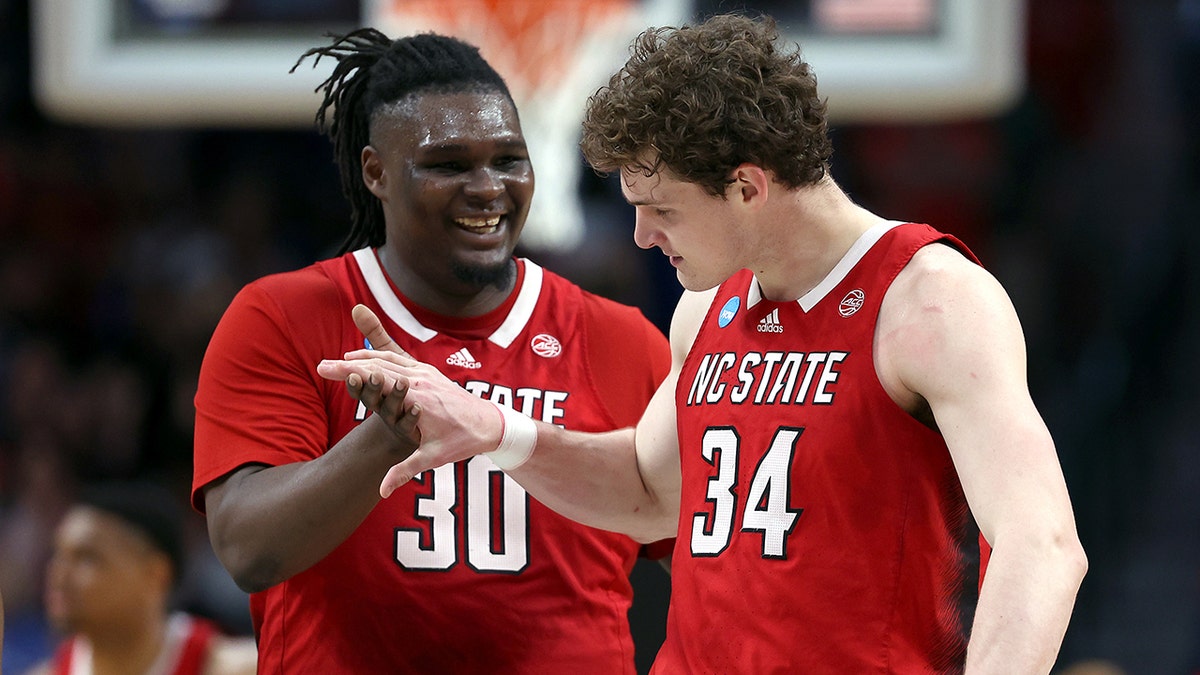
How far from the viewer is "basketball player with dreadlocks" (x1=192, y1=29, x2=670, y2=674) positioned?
312 cm

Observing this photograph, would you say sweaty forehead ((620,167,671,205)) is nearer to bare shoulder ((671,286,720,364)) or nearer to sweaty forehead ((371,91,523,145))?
bare shoulder ((671,286,720,364))

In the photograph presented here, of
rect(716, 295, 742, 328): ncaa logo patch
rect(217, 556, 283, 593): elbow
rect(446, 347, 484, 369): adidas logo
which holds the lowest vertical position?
rect(217, 556, 283, 593): elbow

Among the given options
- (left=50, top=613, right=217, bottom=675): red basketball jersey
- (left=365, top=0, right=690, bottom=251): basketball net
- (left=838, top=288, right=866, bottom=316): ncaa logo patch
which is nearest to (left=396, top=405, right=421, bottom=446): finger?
(left=838, top=288, right=866, bottom=316): ncaa logo patch

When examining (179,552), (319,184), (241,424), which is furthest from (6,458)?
(241,424)

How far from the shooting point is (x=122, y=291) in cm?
995

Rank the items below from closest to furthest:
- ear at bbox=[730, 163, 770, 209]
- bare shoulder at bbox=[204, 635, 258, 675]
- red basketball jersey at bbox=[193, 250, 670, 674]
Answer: ear at bbox=[730, 163, 770, 209]
red basketball jersey at bbox=[193, 250, 670, 674]
bare shoulder at bbox=[204, 635, 258, 675]

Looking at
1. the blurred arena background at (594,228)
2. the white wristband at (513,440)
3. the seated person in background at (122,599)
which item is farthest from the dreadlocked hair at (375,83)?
the blurred arena background at (594,228)

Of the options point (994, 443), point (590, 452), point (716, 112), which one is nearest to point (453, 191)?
point (590, 452)

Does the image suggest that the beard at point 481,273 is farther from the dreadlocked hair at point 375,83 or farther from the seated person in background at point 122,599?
the seated person in background at point 122,599

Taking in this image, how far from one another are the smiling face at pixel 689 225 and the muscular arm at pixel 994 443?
34 cm

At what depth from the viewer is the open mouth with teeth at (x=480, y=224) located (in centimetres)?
331

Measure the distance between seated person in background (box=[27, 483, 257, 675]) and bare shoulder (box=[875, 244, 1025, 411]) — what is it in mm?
3297

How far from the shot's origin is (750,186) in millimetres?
2785

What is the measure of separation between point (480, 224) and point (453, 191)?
106 mm
